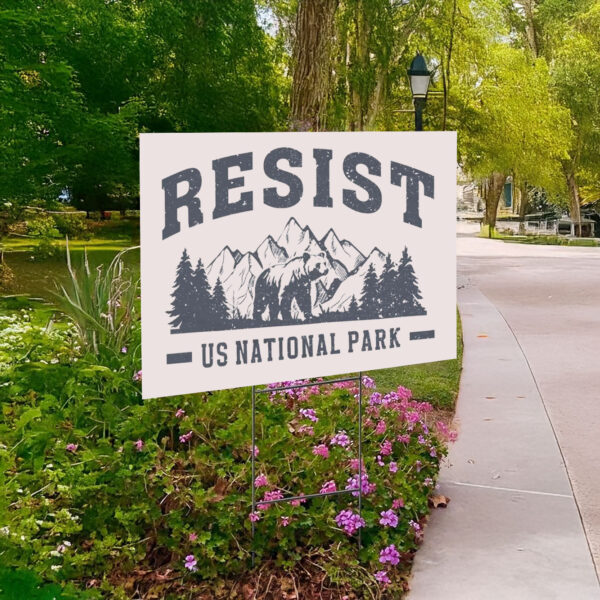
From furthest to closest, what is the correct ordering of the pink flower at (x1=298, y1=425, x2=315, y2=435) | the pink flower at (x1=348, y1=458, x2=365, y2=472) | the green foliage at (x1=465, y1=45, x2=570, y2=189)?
the green foliage at (x1=465, y1=45, x2=570, y2=189)
the pink flower at (x1=298, y1=425, x2=315, y2=435)
the pink flower at (x1=348, y1=458, x2=365, y2=472)

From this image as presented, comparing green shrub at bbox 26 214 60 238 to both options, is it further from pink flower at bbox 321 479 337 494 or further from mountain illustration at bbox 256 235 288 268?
mountain illustration at bbox 256 235 288 268

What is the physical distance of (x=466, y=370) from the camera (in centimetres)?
905

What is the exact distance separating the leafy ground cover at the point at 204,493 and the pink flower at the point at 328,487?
0.03m

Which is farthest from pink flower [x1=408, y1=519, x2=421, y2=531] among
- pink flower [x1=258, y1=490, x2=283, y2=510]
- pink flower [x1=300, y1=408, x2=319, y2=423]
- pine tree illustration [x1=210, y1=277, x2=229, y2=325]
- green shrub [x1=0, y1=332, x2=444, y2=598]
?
pine tree illustration [x1=210, y1=277, x2=229, y2=325]

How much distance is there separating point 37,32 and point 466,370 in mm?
11182

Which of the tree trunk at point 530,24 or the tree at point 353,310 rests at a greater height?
the tree trunk at point 530,24

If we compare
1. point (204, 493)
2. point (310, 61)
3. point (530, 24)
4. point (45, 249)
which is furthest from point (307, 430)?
point (530, 24)

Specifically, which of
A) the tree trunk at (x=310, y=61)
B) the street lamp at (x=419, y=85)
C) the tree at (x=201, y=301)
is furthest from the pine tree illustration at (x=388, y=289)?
the street lamp at (x=419, y=85)

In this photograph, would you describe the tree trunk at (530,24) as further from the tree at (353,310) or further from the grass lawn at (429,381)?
the tree at (353,310)

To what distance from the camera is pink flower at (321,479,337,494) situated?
4299mm

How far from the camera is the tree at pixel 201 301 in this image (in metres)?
3.76

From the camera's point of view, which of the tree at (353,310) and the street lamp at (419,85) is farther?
the street lamp at (419,85)

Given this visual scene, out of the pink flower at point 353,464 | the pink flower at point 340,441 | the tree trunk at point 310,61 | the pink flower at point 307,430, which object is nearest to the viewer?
the pink flower at point 353,464

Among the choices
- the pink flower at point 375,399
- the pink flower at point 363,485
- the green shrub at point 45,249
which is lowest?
A: the pink flower at point 363,485
